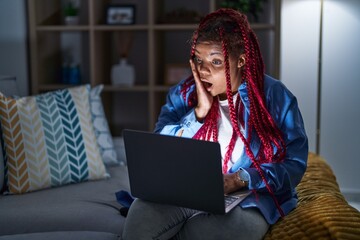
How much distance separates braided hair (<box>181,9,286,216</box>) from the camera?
170 centimetres

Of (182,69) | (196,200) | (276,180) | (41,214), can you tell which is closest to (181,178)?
(196,200)

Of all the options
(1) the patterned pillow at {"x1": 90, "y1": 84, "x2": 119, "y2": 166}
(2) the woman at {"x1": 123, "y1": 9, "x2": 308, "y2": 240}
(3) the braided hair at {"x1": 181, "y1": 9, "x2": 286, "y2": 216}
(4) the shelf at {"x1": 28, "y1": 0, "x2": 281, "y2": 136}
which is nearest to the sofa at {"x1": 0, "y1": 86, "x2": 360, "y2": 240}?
(1) the patterned pillow at {"x1": 90, "y1": 84, "x2": 119, "y2": 166}

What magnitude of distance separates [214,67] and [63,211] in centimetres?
73

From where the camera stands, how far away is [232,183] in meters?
1.63

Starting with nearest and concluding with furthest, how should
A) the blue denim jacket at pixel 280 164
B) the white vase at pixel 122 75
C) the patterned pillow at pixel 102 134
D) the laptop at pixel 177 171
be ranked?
the laptop at pixel 177 171
the blue denim jacket at pixel 280 164
the patterned pillow at pixel 102 134
the white vase at pixel 122 75

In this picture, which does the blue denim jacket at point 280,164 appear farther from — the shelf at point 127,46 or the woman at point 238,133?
the shelf at point 127,46

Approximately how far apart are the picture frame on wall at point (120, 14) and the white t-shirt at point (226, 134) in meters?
1.65

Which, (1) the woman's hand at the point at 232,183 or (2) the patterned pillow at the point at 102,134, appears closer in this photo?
(1) the woman's hand at the point at 232,183

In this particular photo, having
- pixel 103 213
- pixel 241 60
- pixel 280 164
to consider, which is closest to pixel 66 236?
pixel 103 213

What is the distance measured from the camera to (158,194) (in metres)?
1.53

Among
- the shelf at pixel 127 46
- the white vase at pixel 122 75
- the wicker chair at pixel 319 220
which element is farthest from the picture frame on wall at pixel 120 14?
the wicker chair at pixel 319 220

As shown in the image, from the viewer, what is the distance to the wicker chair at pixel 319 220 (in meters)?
1.47

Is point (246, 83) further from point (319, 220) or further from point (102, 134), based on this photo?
point (102, 134)

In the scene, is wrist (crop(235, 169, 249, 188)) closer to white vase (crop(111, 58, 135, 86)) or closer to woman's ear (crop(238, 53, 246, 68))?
woman's ear (crop(238, 53, 246, 68))
